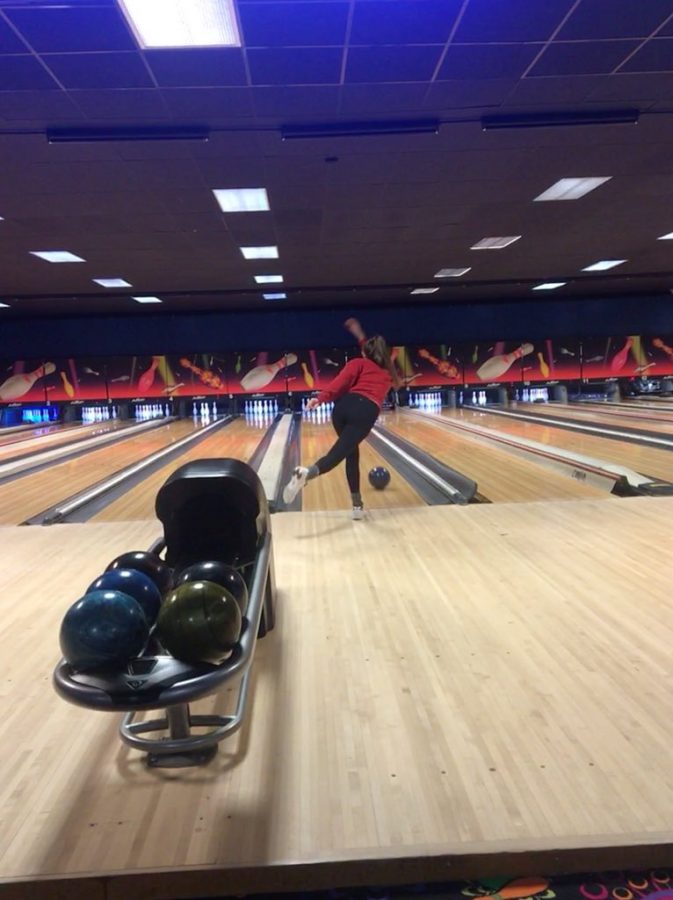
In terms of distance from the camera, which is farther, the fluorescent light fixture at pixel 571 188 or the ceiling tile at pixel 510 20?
the fluorescent light fixture at pixel 571 188

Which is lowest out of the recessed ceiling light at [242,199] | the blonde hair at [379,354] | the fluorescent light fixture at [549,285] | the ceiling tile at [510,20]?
the blonde hair at [379,354]

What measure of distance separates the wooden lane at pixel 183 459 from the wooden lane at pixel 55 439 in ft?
6.66

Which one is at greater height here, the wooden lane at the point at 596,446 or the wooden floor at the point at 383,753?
the wooden floor at the point at 383,753

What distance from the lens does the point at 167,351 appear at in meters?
14.0

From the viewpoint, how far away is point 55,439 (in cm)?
959

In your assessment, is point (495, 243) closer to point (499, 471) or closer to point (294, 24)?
point (499, 471)

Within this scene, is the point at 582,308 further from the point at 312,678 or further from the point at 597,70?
the point at 312,678

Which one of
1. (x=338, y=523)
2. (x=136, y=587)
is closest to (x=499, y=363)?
(x=338, y=523)

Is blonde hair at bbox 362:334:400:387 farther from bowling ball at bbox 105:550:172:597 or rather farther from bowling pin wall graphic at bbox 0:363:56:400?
bowling pin wall graphic at bbox 0:363:56:400

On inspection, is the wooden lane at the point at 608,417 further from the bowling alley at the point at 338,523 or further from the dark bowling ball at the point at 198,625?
Result: the dark bowling ball at the point at 198,625

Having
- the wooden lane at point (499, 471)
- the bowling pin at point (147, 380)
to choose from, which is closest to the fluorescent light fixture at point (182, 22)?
the wooden lane at point (499, 471)

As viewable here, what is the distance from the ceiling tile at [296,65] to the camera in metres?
3.44

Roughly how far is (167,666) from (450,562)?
6.21ft

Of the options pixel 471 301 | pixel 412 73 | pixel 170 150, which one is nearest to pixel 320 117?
pixel 412 73
